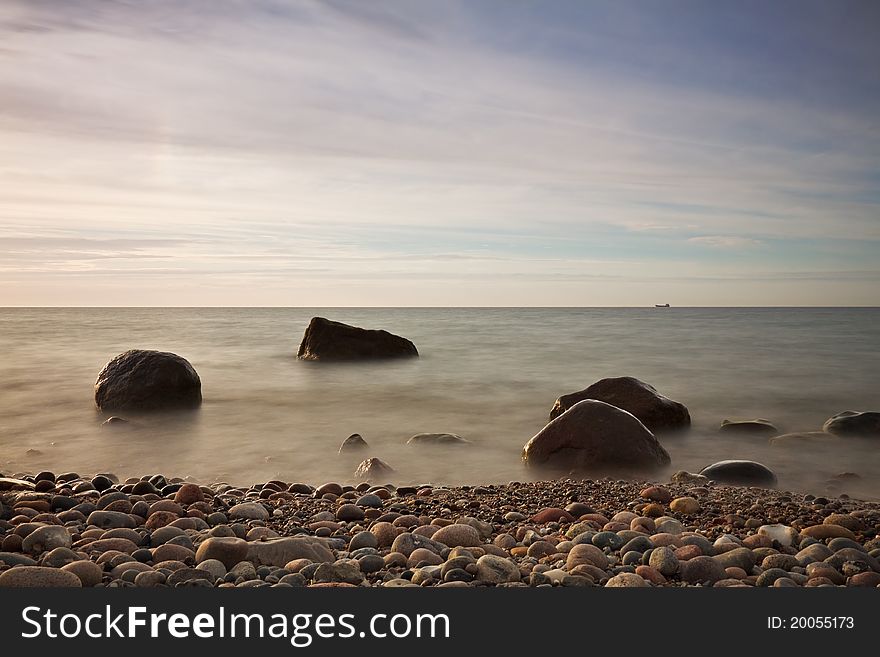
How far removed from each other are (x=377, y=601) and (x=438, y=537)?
0.89m

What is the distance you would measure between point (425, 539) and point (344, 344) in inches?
448

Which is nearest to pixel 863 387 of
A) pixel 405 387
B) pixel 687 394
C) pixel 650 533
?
pixel 687 394

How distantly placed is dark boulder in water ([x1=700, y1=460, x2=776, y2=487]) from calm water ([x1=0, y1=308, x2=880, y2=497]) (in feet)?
0.76

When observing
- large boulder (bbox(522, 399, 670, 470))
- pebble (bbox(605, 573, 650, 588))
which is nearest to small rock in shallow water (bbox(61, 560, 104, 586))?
pebble (bbox(605, 573, 650, 588))

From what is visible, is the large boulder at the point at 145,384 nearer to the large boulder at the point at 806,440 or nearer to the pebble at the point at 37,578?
the pebble at the point at 37,578

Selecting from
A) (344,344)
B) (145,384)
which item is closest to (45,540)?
(145,384)

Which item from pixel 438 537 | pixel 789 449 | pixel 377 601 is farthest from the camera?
pixel 789 449

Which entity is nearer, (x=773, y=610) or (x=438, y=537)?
(x=773, y=610)

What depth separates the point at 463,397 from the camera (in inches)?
416

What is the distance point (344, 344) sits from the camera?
1447 centimetres

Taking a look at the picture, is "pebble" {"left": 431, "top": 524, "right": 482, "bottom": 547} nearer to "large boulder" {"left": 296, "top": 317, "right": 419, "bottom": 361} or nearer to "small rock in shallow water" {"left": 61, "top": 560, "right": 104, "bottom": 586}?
"small rock in shallow water" {"left": 61, "top": 560, "right": 104, "bottom": 586}

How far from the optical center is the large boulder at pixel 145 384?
8.61 meters

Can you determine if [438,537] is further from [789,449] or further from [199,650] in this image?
[789,449]

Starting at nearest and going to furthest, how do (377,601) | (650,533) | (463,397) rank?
(377,601), (650,533), (463,397)
